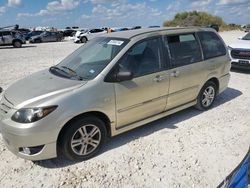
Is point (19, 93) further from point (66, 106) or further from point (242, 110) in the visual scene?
point (242, 110)

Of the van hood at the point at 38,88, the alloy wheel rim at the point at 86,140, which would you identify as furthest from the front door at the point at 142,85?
the van hood at the point at 38,88

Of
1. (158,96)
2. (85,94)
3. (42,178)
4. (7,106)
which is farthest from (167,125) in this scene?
(7,106)

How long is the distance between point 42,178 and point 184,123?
2.74 m

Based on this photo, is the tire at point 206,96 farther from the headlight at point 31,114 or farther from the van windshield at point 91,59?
the headlight at point 31,114

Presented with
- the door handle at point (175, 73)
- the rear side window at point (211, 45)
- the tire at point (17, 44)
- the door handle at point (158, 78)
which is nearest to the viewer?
the door handle at point (158, 78)

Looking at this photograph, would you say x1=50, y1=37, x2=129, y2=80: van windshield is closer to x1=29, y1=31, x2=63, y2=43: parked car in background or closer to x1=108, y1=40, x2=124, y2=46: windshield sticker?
x1=108, y1=40, x2=124, y2=46: windshield sticker

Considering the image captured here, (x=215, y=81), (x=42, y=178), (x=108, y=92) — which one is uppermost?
(x=108, y=92)

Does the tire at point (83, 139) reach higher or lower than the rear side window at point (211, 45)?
lower

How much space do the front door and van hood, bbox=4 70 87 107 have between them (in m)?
0.69

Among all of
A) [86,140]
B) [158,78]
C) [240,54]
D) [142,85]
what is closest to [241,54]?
[240,54]

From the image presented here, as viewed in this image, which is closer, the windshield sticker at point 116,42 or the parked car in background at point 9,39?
the windshield sticker at point 116,42

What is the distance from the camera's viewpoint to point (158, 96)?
4.26m

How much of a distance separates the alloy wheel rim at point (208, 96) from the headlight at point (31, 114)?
11.0ft

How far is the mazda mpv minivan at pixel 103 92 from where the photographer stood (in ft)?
10.5
